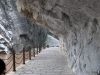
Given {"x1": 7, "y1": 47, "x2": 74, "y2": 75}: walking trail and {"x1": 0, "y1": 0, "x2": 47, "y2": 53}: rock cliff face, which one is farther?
{"x1": 0, "y1": 0, "x2": 47, "y2": 53}: rock cliff face

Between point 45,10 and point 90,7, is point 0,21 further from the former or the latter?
point 90,7

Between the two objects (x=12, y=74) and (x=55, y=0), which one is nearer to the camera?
(x=55, y=0)

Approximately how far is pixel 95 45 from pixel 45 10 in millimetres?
2774

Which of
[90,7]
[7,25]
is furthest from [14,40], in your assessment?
[90,7]

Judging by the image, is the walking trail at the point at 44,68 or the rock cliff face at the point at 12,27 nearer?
the walking trail at the point at 44,68

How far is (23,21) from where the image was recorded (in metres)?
23.6

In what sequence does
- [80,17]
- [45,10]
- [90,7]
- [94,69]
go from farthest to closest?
[45,10] < [80,17] < [94,69] < [90,7]

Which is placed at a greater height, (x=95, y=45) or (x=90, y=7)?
(x=90, y=7)

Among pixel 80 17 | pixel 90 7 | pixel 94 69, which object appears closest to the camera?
pixel 90 7

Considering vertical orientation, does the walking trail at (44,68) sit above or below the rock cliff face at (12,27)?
above

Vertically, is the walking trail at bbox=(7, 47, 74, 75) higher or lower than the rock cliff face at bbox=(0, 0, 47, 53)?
higher

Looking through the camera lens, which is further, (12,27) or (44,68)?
(12,27)

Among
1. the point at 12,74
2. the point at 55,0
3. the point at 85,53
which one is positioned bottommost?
the point at 12,74

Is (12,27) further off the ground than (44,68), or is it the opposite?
(44,68)
